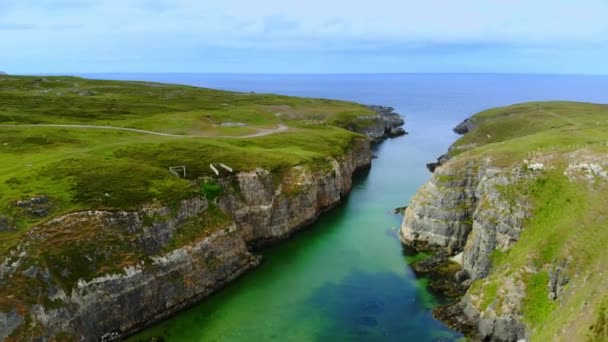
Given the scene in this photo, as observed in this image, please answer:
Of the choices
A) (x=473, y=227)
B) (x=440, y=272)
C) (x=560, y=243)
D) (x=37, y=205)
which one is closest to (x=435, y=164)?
(x=473, y=227)

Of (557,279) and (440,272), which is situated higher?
(557,279)

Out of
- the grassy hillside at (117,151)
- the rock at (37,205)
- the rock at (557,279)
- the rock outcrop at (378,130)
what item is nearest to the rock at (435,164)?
the grassy hillside at (117,151)

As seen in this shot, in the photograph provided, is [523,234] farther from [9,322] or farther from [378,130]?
[378,130]

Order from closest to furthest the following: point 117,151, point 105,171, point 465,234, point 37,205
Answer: point 37,205 < point 105,171 < point 465,234 < point 117,151

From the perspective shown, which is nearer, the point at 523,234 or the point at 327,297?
the point at 523,234

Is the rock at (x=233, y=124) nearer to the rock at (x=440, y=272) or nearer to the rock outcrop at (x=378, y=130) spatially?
the rock outcrop at (x=378, y=130)

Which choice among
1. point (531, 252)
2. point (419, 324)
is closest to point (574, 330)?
point (531, 252)
